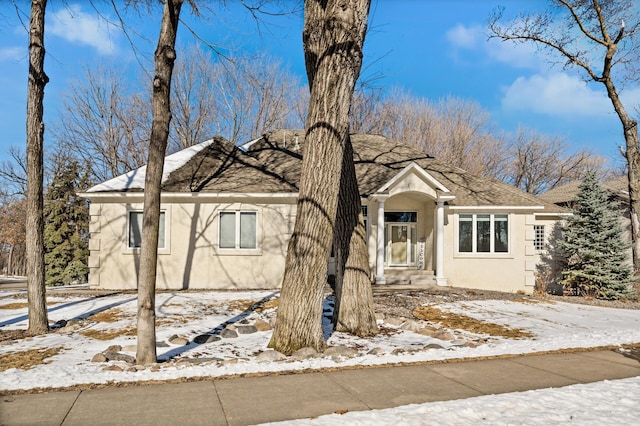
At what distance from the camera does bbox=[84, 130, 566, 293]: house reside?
45.3ft

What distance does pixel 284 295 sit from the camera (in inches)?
250

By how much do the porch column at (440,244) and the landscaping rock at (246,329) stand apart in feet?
28.9

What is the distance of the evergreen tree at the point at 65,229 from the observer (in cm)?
2480

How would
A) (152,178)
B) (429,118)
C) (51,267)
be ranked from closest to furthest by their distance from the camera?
(152,178) < (51,267) < (429,118)

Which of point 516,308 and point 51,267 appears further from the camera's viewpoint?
point 51,267

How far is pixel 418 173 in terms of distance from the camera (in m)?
14.8

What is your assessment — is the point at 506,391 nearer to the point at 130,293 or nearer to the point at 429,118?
the point at 130,293

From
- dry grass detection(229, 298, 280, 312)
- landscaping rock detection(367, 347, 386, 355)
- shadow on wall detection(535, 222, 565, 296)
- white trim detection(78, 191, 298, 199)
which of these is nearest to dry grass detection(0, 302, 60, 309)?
white trim detection(78, 191, 298, 199)

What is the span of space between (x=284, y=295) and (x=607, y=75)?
674 inches

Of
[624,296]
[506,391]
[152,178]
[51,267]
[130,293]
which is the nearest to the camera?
[506,391]

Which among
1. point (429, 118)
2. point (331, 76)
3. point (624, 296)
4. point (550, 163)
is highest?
point (429, 118)

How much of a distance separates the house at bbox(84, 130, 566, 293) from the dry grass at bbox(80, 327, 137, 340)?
6.05m

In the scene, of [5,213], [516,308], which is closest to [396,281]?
[516,308]

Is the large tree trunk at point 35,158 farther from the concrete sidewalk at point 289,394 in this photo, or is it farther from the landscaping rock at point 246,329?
the concrete sidewalk at point 289,394
